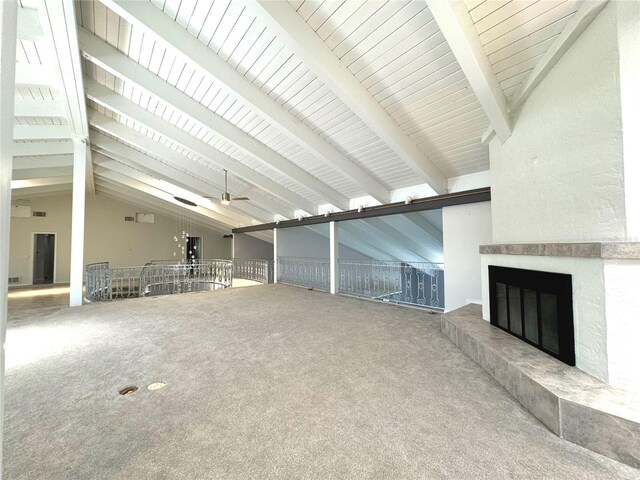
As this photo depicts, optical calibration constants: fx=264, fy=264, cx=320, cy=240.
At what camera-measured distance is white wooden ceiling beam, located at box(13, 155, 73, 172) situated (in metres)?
6.17

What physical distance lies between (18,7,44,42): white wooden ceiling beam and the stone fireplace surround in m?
5.55

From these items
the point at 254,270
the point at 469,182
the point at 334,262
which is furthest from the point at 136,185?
the point at 469,182

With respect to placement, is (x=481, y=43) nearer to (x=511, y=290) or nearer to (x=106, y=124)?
(x=511, y=290)

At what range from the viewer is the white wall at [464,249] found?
4.58 m

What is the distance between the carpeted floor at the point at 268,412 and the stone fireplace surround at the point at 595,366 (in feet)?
0.39

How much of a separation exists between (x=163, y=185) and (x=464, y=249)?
8719 mm

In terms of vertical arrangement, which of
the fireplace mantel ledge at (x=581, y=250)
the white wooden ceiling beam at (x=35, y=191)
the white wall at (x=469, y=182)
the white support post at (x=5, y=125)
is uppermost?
the white wooden ceiling beam at (x=35, y=191)

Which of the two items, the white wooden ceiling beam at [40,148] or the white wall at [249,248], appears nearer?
the white wooden ceiling beam at [40,148]

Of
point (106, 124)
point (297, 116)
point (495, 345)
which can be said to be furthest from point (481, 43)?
point (106, 124)

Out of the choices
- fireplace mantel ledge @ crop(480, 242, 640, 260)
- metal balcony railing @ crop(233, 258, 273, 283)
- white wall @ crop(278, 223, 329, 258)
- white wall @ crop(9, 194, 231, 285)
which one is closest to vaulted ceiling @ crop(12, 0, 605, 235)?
fireplace mantel ledge @ crop(480, 242, 640, 260)

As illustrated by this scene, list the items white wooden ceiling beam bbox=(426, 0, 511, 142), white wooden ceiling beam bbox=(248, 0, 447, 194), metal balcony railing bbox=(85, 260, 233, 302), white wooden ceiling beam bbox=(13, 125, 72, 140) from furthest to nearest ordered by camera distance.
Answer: metal balcony railing bbox=(85, 260, 233, 302)
white wooden ceiling beam bbox=(13, 125, 72, 140)
white wooden ceiling beam bbox=(248, 0, 447, 194)
white wooden ceiling beam bbox=(426, 0, 511, 142)

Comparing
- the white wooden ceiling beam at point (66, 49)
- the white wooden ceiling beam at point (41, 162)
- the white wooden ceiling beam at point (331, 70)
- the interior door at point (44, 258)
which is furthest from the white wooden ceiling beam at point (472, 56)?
the interior door at point (44, 258)

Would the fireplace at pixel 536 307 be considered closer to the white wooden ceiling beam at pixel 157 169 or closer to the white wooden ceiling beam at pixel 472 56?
the white wooden ceiling beam at pixel 472 56

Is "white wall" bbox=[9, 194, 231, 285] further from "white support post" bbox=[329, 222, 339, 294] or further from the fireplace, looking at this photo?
the fireplace
